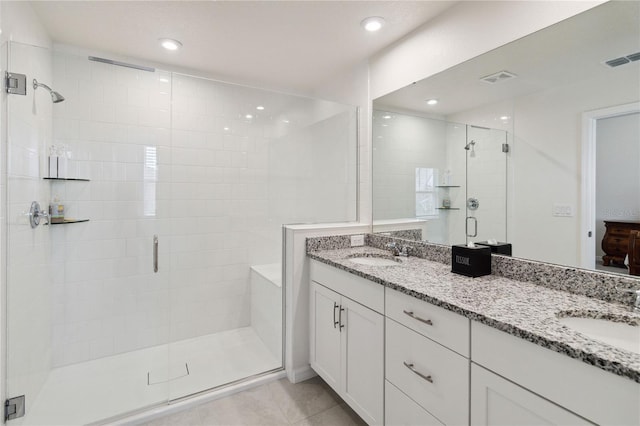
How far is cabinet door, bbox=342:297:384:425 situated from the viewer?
143 cm

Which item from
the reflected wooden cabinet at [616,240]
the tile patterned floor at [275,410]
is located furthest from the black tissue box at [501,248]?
the tile patterned floor at [275,410]

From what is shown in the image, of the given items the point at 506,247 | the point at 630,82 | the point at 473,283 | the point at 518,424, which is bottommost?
the point at 518,424

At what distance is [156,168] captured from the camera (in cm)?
226

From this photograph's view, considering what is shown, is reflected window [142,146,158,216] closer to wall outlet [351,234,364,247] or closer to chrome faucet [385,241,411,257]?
wall outlet [351,234,364,247]

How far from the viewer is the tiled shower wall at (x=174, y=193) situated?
84.4 inches

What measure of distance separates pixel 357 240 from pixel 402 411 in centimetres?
120

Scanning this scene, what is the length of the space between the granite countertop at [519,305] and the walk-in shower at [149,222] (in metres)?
1.08

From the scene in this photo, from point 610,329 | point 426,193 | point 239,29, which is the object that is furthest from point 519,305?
point 239,29

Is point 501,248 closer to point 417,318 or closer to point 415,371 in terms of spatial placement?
point 417,318

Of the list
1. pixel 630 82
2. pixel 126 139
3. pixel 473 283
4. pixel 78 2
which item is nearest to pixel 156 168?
pixel 126 139

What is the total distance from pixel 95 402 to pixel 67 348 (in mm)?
597

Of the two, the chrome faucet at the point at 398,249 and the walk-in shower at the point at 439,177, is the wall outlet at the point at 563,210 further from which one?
the chrome faucet at the point at 398,249

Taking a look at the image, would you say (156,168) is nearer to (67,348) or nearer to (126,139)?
(126,139)

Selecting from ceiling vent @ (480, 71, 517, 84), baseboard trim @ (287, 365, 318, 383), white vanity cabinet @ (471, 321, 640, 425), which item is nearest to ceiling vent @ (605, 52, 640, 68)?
ceiling vent @ (480, 71, 517, 84)
